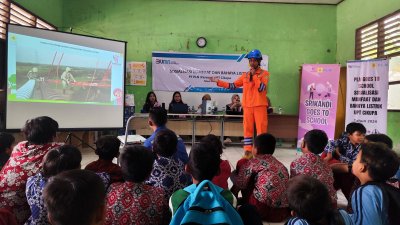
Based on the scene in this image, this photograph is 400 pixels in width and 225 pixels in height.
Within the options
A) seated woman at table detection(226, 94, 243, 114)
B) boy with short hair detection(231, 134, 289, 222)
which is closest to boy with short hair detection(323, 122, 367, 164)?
boy with short hair detection(231, 134, 289, 222)

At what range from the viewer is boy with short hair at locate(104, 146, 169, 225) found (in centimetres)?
132

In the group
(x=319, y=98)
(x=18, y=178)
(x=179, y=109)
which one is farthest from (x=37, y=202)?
(x=319, y=98)

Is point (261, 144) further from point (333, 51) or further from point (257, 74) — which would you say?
point (333, 51)

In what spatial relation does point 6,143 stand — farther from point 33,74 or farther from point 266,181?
point 266,181

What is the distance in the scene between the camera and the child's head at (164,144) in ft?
5.74

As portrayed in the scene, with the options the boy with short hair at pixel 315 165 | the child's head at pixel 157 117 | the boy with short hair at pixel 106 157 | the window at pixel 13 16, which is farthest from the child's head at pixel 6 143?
the window at pixel 13 16

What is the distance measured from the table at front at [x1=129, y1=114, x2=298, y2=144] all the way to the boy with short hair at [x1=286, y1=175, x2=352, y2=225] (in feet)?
15.9

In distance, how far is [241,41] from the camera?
22.2 ft

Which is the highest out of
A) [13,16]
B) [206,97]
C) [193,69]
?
[13,16]

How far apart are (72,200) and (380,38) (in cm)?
561

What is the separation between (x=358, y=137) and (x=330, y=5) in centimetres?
500

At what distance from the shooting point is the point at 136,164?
1395mm

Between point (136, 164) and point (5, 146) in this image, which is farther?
point (5, 146)

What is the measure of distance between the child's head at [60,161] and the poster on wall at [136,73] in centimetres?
537
